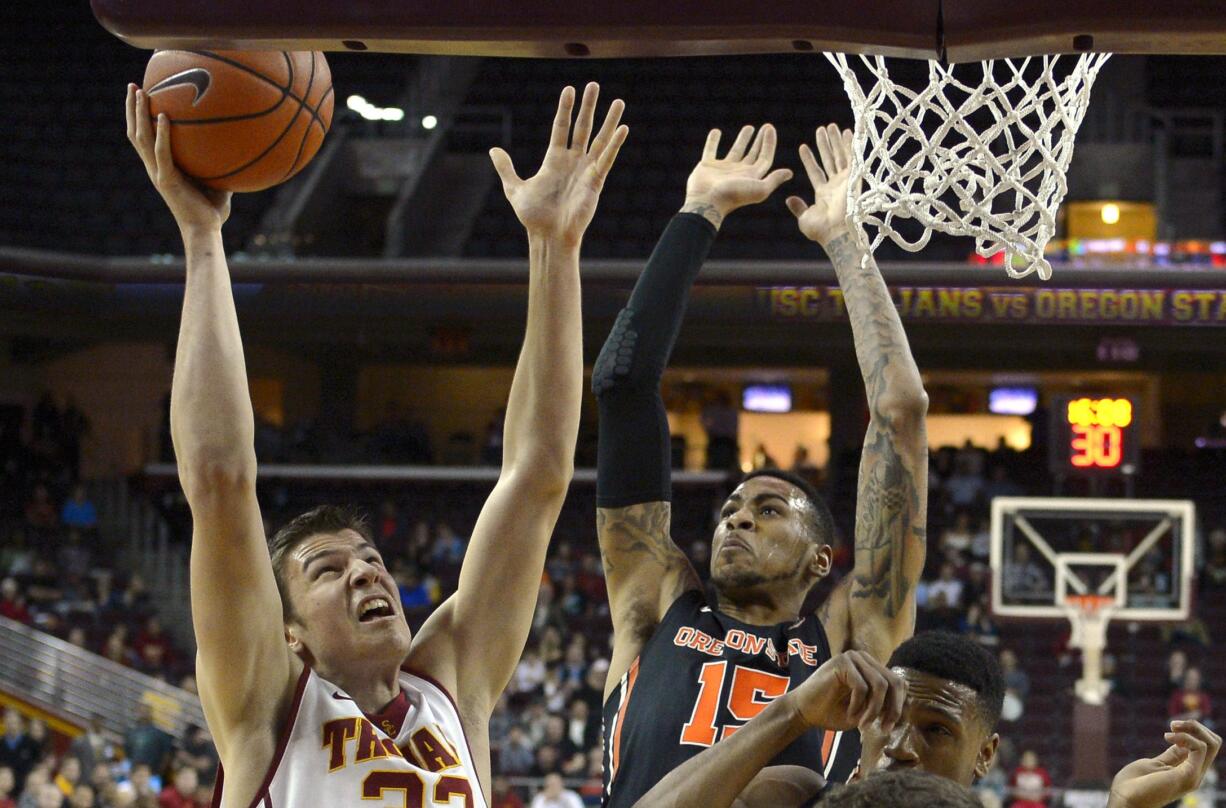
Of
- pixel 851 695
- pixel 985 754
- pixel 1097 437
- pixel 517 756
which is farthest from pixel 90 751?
pixel 851 695

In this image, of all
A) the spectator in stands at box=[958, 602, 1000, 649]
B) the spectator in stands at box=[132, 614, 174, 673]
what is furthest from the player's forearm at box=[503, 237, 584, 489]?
the spectator in stands at box=[132, 614, 174, 673]

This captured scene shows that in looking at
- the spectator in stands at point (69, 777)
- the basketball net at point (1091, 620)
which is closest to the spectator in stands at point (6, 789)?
the spectator in stands at point (69, 777)

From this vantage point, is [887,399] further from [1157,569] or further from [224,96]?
[1157,569]

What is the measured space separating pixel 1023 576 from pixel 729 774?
910 cm

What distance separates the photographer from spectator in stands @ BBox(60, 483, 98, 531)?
589 inches

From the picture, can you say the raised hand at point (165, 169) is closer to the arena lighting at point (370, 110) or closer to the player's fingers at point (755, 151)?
the player's fingers at point (755, 151)

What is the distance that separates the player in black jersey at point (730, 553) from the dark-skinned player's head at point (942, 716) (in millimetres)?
477

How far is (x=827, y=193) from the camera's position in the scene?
143 inches

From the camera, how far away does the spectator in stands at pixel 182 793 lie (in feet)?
31.3

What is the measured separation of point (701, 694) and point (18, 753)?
8.91 m

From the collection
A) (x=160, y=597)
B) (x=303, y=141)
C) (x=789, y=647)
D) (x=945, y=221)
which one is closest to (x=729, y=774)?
(x=789, y=647)

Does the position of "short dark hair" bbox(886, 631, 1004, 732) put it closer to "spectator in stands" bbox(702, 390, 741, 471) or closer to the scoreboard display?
the scoreboard display

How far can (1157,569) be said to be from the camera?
10680mm

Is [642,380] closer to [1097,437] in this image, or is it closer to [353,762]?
[353,762]
